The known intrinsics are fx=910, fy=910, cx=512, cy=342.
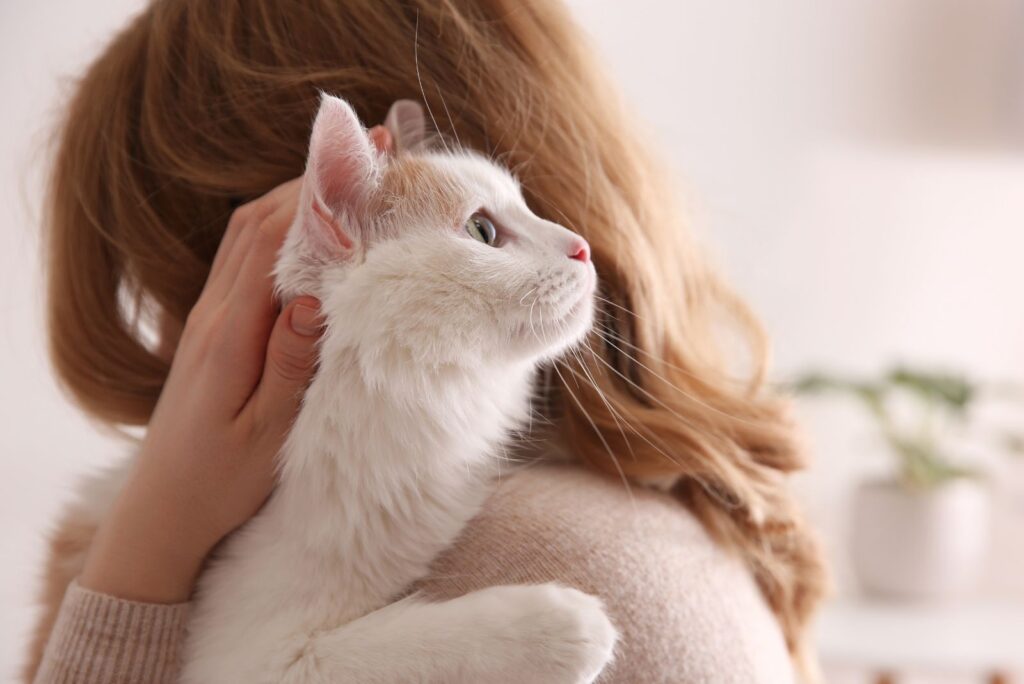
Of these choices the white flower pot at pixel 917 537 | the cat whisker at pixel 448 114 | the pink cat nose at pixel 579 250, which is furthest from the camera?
the white flower pot at pixel 917 537

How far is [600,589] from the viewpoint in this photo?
68 cm

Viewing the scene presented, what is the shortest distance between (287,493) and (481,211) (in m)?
0.27

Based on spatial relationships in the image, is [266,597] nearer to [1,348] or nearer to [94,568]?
[94,568]

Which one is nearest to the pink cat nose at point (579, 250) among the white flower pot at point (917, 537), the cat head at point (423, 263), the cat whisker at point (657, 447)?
the cat head at point (423, 263)

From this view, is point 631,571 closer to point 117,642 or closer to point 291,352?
point 291,352

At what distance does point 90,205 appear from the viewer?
0.93 m

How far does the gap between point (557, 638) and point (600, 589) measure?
0.07 meters

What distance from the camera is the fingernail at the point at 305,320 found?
0.67 m

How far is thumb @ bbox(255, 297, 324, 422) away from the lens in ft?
2.20

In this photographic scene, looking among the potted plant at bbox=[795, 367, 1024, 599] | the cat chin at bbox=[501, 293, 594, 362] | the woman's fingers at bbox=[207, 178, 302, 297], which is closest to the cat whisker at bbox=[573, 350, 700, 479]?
the cat chin at bbox=[501, 293, 594, 362]

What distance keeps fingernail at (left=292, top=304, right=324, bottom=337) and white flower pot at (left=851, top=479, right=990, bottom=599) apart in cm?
176

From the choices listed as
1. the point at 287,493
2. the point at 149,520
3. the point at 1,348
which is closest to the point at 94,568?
the point at 149,520

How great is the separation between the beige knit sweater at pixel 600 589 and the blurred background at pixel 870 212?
1.49 metres

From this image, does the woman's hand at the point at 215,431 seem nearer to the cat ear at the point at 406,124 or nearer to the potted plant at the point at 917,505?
the cat ear at the point at 406,124
